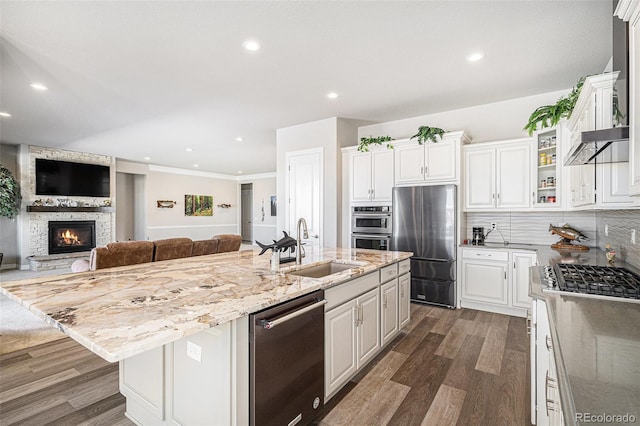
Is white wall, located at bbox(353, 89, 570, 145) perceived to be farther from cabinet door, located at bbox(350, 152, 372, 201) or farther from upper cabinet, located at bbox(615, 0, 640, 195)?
upper cabinet, located at bbox(615, 0, 640, 195)

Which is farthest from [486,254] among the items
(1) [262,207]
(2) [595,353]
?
(1) [262,207]

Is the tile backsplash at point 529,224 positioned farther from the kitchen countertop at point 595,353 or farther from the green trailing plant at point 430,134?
the kitchen countertop at point 595,353

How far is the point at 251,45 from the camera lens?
2734 mm

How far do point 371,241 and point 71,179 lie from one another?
25.3ft

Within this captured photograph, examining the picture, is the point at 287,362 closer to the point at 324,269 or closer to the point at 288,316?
the point at 288,316

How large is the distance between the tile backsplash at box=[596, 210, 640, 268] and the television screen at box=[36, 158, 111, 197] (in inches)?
398

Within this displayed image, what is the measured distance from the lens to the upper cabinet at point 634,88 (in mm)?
1314

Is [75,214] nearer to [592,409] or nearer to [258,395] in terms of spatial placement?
[258,395]

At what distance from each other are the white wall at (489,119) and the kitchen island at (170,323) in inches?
141

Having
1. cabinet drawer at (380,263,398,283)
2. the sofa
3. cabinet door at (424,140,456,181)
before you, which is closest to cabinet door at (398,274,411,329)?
cabinet drawer at (380,263,398,283)

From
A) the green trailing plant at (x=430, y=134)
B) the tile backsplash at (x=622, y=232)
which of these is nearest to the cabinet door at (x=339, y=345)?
the tile backsplash at (x=622, y=232)

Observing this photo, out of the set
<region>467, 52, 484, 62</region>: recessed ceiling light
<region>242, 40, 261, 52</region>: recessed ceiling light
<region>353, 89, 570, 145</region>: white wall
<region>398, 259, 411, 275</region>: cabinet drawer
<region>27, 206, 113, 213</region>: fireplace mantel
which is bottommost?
<region>398, 259, 411, 275</region>: cabinet drawer

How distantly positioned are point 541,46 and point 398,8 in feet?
5.07

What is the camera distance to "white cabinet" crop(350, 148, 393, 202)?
464cm
